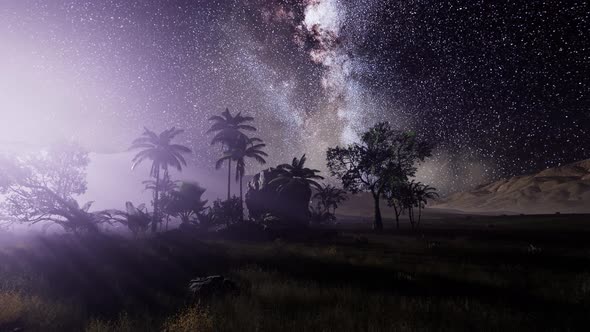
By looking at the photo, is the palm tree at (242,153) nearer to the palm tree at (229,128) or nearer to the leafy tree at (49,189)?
the palm tree at (229,128)

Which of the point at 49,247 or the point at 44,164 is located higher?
the point at 44,164

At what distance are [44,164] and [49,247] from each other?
3295cm

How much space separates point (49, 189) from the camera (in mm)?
24875

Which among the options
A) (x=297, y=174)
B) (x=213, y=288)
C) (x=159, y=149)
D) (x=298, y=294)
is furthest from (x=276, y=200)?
(x=298, y=294)

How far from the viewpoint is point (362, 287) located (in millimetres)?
10578

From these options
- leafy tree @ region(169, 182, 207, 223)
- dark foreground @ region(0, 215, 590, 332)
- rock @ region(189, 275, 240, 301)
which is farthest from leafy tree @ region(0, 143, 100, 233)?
rock @ region(189, 275, 240, 301)

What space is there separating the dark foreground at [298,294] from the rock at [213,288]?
0.35 metres

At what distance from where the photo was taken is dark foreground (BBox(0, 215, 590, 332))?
713 centimetres

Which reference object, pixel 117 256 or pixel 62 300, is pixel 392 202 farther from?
pixel 62 300

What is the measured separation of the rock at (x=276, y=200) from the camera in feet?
153

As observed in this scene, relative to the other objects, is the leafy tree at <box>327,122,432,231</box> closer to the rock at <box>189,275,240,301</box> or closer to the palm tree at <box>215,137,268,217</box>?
the palm tree at <box>215,137,268,217</box>

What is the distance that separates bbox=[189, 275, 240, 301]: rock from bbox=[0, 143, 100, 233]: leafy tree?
65.4ft

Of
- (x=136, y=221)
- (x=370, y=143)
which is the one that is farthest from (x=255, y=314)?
(x=370, y=143)

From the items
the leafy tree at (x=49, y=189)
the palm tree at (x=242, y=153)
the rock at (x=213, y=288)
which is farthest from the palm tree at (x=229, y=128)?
the rock at (x=213, y=288)
